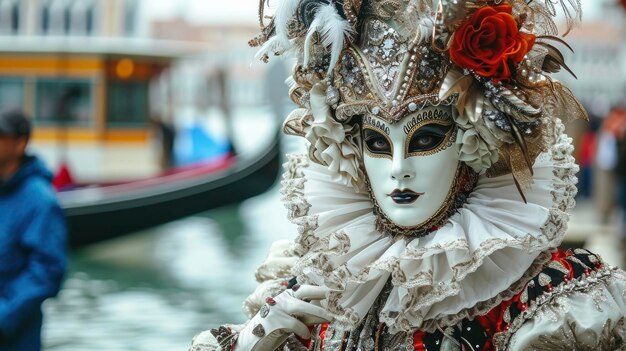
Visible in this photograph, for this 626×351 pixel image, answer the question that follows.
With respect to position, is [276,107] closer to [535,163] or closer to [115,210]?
[115,210]

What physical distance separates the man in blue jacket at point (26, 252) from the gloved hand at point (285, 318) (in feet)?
4.05

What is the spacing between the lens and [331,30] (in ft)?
8.93

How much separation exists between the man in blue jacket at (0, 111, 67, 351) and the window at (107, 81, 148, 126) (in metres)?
12.9

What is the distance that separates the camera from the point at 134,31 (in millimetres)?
18875

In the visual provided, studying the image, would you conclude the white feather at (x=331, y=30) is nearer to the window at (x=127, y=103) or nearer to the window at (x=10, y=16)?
the window at (x=127, y=103)

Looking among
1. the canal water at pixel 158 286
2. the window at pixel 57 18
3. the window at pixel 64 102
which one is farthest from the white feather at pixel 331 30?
the window at pixel 57 18

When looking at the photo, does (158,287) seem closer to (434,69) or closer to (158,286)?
(158,286)

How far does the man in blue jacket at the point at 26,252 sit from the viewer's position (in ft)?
12.6

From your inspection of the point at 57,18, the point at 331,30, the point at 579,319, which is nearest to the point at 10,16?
the point at 57,18

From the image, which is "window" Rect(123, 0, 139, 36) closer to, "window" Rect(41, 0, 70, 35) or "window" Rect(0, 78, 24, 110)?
"window" Rect(41, 0, 70, 35)

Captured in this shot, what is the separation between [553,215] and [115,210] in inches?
429

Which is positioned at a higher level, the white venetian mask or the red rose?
the red rose

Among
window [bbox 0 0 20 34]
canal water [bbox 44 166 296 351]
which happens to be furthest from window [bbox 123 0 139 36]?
canal water [bbox 44 166 296 351]

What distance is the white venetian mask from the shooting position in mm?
2672
